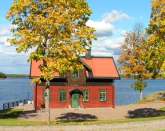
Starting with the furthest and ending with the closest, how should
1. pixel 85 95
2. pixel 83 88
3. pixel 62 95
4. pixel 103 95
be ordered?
pixel 103 95
pixel 85 95
pixel 83 88
pixel 62 95

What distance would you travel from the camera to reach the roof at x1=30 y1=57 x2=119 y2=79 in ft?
199

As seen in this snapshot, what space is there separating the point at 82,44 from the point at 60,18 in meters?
2.86

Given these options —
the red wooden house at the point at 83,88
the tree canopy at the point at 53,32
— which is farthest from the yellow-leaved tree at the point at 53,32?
the red wooden house at the point at 83,88

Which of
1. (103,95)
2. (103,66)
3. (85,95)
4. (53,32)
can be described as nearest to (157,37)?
(53,32)

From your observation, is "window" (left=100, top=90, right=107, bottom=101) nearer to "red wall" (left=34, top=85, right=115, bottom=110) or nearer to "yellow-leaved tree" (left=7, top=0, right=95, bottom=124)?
"red wall" (left=34, top=85, right=115, bottom=110)

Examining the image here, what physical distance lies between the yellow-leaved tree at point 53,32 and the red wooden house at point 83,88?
24142 mm

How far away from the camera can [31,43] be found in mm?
34406

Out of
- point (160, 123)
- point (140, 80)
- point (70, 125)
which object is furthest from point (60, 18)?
point (140, 80)

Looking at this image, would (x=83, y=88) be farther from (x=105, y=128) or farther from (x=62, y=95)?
(x=105, y=128)

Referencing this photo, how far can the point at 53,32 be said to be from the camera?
112ft

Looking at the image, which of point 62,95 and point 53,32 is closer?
point 53,32

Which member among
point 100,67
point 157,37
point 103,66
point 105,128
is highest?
point 157,37

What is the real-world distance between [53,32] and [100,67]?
95.8 feet

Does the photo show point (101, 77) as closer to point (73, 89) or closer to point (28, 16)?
point (73, 89)
